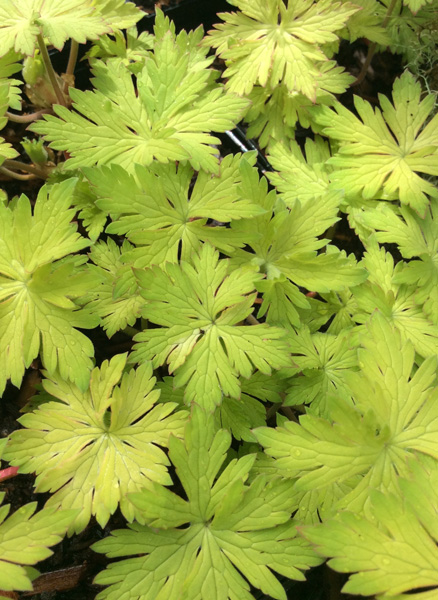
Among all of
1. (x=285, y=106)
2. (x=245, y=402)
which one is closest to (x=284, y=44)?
(x=285, y=106)

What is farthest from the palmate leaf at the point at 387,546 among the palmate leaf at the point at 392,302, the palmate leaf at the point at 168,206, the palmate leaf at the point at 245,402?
the palmate leaf at the point at 168,206

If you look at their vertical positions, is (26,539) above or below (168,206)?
below

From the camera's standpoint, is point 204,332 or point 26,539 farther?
point 204,332

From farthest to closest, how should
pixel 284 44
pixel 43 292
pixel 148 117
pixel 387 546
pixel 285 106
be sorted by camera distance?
1. pixel 285 106
2. pixel 284 44
3. pixel 148 117
4. pixel 43 292
5. pixel 387 546

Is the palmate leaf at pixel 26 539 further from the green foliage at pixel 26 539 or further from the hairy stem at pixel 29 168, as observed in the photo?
the hairy stem at pixel 29 168

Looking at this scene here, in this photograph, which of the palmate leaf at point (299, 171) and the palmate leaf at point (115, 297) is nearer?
the palmate leaf at point (115, 297)

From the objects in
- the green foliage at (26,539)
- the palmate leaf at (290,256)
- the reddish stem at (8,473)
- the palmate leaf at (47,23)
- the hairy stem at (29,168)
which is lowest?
the reddish stem at (8,473)

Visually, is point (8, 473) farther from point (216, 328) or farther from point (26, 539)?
point (216, 328)

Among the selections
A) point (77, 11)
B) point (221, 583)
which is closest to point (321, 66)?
point (77, 11)
